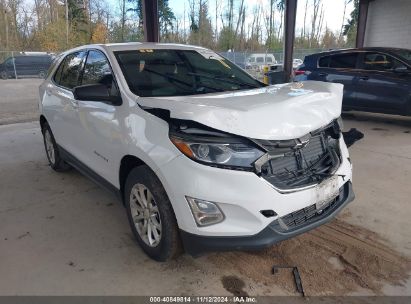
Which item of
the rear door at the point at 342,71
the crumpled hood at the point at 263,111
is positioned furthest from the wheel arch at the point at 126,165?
the rear door at the point at 342,71

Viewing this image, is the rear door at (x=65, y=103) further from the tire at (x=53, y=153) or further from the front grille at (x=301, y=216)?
the front grille at (x=301, y=216)

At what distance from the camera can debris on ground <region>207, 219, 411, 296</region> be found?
270 centimetres

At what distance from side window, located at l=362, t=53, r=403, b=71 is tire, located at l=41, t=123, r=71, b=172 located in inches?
266

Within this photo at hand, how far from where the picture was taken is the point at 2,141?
7.09 m

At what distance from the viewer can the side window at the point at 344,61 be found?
8.72 meters

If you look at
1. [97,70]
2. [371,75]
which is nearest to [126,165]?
[97,70]

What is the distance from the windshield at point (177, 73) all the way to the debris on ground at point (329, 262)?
1.50m

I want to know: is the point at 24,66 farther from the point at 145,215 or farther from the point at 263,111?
the point at 263,111

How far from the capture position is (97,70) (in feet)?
12.2

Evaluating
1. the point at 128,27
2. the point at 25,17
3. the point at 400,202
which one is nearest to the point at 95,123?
the point at 400,202

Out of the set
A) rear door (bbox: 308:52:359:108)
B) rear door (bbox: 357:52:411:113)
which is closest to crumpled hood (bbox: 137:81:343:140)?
rear door (bbox: 357:52:411:113)

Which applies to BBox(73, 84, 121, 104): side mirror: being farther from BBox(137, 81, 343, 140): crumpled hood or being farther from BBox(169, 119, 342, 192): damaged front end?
BBox(169, 119, 342, 192): damaged front end

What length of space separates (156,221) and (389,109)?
6945 millimetres

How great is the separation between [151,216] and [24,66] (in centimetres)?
2811
